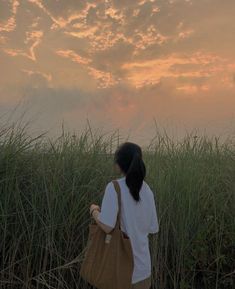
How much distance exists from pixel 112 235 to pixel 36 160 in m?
2.46

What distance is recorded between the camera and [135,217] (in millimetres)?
2893

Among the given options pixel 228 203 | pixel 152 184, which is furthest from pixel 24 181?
pixel 228 203

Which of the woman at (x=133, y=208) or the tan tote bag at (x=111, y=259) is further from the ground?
the woman at (x=133, y=208)

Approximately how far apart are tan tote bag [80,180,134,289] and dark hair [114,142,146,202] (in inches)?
3.8

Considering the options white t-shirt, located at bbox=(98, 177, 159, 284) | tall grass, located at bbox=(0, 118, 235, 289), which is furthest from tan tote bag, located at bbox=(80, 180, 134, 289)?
tall grass, located at bbox=(0, 118, 235, 289)

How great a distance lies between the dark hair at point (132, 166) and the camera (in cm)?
283

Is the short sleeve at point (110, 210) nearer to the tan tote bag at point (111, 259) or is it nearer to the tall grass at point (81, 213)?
the tan tote bag at point (111, 259)

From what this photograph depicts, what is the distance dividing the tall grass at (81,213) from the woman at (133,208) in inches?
57.4

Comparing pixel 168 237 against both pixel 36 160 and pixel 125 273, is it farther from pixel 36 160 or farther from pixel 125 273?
pixel 125 273

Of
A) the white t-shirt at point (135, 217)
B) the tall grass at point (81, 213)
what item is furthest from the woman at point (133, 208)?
the tall grass at point (81, 213)

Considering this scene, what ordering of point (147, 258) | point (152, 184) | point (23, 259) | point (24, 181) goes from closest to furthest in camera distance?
point (147, 258) < point (23, 259) < point (24, 181) < point (152, 184)

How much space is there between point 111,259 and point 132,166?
0.59 metres

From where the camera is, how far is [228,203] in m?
5.53

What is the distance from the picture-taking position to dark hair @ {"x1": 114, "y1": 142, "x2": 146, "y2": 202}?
283cm
